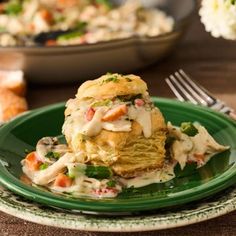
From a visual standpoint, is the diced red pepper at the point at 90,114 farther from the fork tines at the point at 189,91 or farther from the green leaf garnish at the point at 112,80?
the fork tines at the point at 189,91

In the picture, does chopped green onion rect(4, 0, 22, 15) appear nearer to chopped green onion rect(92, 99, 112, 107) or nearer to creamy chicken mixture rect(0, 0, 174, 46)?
creamy chicken mixture rect(0, 0, 174, 46)

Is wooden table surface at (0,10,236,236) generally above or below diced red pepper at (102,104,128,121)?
below

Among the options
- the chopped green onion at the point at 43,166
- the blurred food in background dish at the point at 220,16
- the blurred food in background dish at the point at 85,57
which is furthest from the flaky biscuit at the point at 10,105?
the blurred food in background dish at the point at 220,16

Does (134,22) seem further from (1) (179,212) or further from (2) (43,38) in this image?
(1) (179,212)

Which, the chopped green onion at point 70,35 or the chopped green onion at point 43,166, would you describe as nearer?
the chopped green onion at point 43,166

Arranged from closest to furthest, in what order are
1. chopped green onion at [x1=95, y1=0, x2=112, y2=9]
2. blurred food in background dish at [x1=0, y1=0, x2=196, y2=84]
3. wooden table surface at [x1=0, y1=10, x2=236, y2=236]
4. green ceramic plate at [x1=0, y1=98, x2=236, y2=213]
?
green ceramic plate at [x1=0, y1=98, x2=236, y2=213], blurred food in background dish at [x1=0, y1=0, x2=196, y2=84], wooden table surface at [x1=0, y1=10, x2=236, y2=236], chopped green onion at [x1=95, y1=0, x2=112, y2=9]

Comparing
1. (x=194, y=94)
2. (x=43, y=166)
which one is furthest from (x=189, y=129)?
(x=194, y=94)

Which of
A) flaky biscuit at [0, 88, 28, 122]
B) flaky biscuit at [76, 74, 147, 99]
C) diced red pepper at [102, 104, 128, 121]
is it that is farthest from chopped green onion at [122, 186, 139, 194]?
flaky biscuit at [0, 88, 28, 122]
